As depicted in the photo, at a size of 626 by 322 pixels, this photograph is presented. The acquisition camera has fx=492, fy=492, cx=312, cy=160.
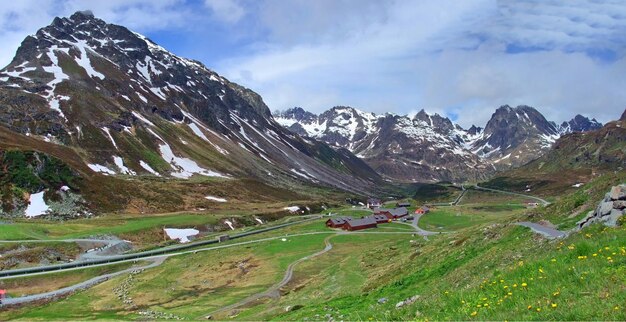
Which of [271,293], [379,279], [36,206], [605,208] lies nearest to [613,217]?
[605,208]

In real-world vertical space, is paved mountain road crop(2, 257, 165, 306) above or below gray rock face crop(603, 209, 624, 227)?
below

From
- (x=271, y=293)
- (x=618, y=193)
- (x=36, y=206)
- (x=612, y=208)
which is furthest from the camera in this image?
(x=36, y=206)

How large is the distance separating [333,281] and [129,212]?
421 ft

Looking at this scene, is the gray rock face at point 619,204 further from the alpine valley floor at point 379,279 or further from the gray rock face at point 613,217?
the alpine valley floor at point 379,279

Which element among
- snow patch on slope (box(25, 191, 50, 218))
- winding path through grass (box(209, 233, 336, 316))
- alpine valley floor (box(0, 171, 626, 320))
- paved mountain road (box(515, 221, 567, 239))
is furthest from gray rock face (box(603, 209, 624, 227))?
snow patch on slope (box(25, 191, 50, 218))

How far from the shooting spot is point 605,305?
1482cm

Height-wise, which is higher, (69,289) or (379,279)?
(69,289)

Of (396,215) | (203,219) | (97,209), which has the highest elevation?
(97,209)

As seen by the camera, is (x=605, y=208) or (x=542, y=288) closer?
(x=542, y=288)

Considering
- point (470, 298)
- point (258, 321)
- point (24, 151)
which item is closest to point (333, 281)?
point (258, 321)

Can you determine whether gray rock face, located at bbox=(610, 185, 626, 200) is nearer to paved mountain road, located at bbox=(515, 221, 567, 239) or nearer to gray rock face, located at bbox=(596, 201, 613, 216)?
gray rock face, located at bbox=(596, 201, 613, 216)

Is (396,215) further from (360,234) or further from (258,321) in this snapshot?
(258,321)

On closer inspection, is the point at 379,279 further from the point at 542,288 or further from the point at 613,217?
the point at 542,288

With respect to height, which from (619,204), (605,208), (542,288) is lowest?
(542,288)
